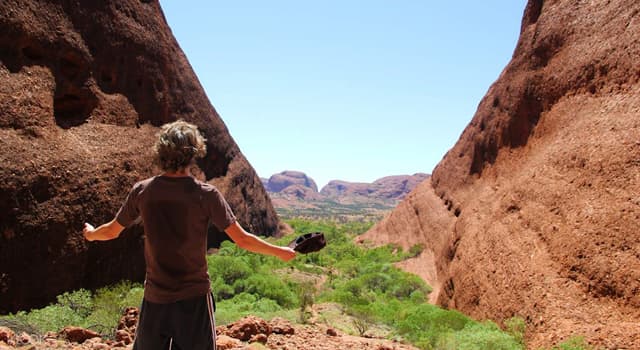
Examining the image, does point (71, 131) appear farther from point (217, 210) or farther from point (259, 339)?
point (217, 210)

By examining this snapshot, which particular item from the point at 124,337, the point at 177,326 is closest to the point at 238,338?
the point at 124,337

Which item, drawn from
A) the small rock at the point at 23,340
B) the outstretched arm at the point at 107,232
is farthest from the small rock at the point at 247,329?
the outstretched arm at the point at 107,232

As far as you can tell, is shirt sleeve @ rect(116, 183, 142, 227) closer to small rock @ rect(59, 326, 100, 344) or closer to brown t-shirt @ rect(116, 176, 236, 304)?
brown t-shirt @ rect(116, 176, 236, 304)

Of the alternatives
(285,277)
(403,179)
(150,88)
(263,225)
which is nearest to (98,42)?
(150,88)

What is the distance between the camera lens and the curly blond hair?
8.46ft

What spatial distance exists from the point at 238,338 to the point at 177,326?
11.7ft

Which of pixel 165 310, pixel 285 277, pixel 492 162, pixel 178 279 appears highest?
pixel 492 162

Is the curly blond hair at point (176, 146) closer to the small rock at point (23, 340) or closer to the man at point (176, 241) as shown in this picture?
the man at point (176, 241)

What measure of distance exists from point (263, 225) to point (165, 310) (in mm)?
22757

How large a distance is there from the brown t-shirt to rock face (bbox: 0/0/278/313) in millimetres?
7517

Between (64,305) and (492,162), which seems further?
(492,162)

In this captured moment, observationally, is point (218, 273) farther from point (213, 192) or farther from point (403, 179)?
point (403, 179)

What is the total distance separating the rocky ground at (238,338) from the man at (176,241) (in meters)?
2.78

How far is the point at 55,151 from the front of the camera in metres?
10.0
